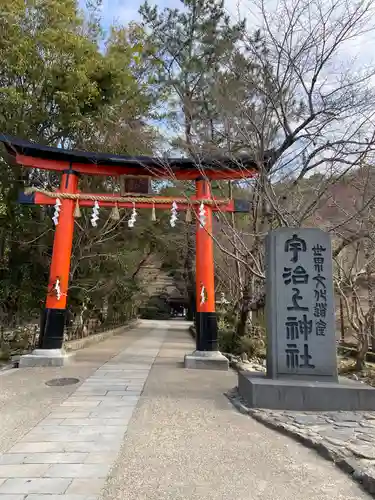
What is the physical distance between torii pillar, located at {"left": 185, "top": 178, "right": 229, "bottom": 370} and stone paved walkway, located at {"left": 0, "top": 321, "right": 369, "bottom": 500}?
2415 mm

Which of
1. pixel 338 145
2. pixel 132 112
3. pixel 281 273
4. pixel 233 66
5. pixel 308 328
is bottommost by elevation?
pixel 308 328

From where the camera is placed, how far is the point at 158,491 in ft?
9.12

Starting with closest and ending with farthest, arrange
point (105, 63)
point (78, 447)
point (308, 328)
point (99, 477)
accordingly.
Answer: point (99, 477) → point (78, 447) → point (308, 328) → point (105, 63)

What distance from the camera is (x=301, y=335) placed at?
18.5 feet

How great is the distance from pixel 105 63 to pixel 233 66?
553 centimetres

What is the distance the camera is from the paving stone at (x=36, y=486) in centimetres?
274

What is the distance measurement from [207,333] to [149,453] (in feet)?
18.5

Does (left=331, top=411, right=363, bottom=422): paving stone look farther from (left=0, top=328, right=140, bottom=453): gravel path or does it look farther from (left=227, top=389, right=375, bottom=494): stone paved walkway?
(left=0, top=328, right=140, bottom=453): gravel path

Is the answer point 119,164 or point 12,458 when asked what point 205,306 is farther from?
point 12,458

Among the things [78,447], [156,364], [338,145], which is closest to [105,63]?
[338,145]

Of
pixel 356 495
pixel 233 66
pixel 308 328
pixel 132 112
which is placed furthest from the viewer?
pixel 132 112

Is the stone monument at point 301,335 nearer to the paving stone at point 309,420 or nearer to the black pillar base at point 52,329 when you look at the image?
the paving stone at point 309,420

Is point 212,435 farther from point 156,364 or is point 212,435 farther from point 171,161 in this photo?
point 171,161

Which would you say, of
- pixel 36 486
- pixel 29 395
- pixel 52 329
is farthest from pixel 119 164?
pixel 36 486
